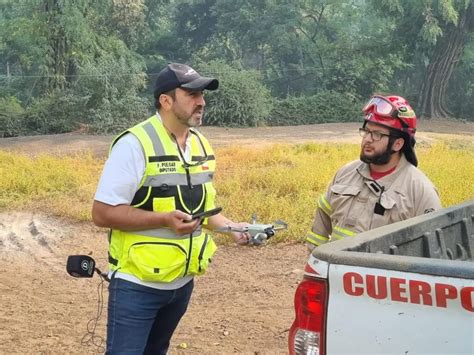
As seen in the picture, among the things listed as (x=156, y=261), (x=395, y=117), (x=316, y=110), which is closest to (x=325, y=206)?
(x=395, y=117)

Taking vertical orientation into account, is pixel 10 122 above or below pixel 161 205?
below

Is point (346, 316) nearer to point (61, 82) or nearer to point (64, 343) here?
point (64, 343)

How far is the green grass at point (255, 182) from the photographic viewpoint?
8719 millimetres

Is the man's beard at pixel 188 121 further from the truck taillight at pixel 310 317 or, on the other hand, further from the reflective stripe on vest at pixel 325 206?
the truck taillight at pixel 310 317

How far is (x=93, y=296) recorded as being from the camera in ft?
19.9

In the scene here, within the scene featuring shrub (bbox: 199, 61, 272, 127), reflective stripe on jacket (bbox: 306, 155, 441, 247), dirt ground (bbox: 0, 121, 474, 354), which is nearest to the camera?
reflective stripe on jacket (bbox: 306, 155, 441, 247)

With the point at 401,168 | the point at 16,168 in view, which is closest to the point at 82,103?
the point at 16,168

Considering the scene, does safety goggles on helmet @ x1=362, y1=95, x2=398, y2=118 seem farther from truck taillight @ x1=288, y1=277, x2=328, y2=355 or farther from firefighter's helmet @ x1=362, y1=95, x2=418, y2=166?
truck taillight @ x1=288, y1=277, x2=328, y2=355

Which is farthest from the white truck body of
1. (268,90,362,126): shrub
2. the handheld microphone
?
(268,90,362,126): shrub

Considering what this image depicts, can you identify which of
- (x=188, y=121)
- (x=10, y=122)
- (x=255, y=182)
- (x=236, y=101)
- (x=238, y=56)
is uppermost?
(x=188, y=121)

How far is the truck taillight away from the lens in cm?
204

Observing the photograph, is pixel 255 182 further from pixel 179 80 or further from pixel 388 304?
pixel 388 304

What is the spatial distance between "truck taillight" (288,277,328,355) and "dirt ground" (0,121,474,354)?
105 inches

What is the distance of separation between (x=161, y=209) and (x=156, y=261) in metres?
0.20
